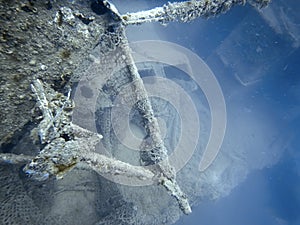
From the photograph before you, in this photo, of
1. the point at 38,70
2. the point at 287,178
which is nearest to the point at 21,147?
the point at 38,70

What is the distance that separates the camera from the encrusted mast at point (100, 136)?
1.69 m

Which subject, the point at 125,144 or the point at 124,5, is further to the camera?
the point at 124,5

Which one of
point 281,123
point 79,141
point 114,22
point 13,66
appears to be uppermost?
point 281,123

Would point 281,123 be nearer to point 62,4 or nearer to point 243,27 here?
point 243,27

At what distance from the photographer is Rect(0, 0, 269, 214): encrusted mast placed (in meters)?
1.69

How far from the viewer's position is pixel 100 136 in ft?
6.70

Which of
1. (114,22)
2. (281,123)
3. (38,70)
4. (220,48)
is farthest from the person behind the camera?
(281,123)

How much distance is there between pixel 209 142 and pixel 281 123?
Answer: 9.07 metres

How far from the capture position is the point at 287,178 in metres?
18.2

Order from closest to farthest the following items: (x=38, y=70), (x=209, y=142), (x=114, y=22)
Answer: (x=38, y=70), (x=114, y=22), (x=209, y=142)

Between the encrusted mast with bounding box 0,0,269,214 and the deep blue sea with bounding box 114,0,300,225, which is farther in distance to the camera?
the deep blue sea with bounding box 114,0,300,225

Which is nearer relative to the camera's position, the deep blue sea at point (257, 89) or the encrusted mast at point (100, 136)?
the encrusted mast at point (100, 136)

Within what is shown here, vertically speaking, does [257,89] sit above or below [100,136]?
above

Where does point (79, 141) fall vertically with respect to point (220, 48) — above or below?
below
